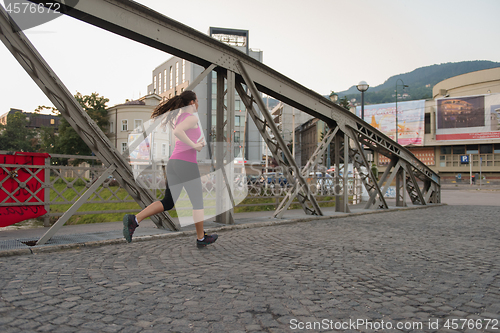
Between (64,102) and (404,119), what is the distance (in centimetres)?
6992

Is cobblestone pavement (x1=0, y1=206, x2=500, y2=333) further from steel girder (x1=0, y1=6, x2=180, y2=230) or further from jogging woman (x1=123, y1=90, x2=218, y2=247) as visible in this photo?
steel girder (x1=0, y1=6, x2=180, y2=230)

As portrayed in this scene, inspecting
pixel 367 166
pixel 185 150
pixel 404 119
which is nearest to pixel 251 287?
pixel 185 150

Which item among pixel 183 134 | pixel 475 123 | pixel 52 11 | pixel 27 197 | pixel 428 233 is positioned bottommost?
pixel 428 233

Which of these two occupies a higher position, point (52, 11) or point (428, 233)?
point (52, 11)

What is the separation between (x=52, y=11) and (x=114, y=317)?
14.7 ft

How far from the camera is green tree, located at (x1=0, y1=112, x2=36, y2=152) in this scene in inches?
2746

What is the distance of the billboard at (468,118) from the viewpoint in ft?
197

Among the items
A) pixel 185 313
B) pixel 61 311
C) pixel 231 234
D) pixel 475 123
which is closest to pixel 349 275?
pixel 185 313

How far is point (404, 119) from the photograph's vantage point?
221ft

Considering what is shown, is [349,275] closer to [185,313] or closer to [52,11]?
[185,313]

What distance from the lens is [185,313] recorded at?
2676mm

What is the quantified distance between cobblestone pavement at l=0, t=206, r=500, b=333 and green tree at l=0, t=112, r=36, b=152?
7607 cm

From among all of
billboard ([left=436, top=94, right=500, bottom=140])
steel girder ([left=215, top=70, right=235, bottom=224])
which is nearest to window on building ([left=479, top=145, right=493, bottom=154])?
billboard ([left=436, top=94, right=500, bottom=140])

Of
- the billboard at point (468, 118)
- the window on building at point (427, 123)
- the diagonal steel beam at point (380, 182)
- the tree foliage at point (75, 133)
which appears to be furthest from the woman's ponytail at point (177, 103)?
the window on building at point (427, 123)
